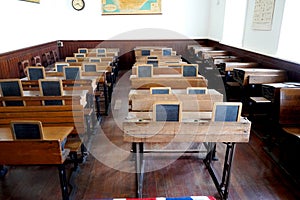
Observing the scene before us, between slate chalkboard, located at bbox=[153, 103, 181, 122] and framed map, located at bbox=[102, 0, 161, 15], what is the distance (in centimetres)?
716

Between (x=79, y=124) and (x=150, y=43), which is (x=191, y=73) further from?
(x=150, y=43)

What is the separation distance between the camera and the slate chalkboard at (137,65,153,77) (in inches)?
157

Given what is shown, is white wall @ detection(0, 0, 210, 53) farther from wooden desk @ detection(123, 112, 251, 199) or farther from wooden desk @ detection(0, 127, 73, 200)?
wooden desk @ detection(123, 112, 251, 199)

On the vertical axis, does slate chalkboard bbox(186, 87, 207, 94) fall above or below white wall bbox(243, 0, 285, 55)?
below

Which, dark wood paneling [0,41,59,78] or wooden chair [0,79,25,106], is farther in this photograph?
dark wood paneling [0,41,59,78]

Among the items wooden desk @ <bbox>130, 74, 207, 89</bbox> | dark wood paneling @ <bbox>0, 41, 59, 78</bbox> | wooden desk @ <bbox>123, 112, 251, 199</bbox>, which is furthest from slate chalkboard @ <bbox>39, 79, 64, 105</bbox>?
dark wood paneling @ <bbox>0, 41, 59, 78</bbox>

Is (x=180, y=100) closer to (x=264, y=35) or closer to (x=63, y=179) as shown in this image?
(x=63, y=179)

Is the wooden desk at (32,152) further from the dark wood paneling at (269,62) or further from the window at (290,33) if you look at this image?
the window at (290,33)

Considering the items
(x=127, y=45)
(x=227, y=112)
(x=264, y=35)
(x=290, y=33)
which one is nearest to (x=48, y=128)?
(x=227, y=112)

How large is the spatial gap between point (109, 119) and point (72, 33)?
18.3ft

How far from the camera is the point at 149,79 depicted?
3.63 metres

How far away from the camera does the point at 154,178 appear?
2.54 metres

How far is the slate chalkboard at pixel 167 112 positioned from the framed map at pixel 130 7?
7.16 metres

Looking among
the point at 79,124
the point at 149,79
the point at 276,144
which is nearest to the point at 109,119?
the point at 149,79
